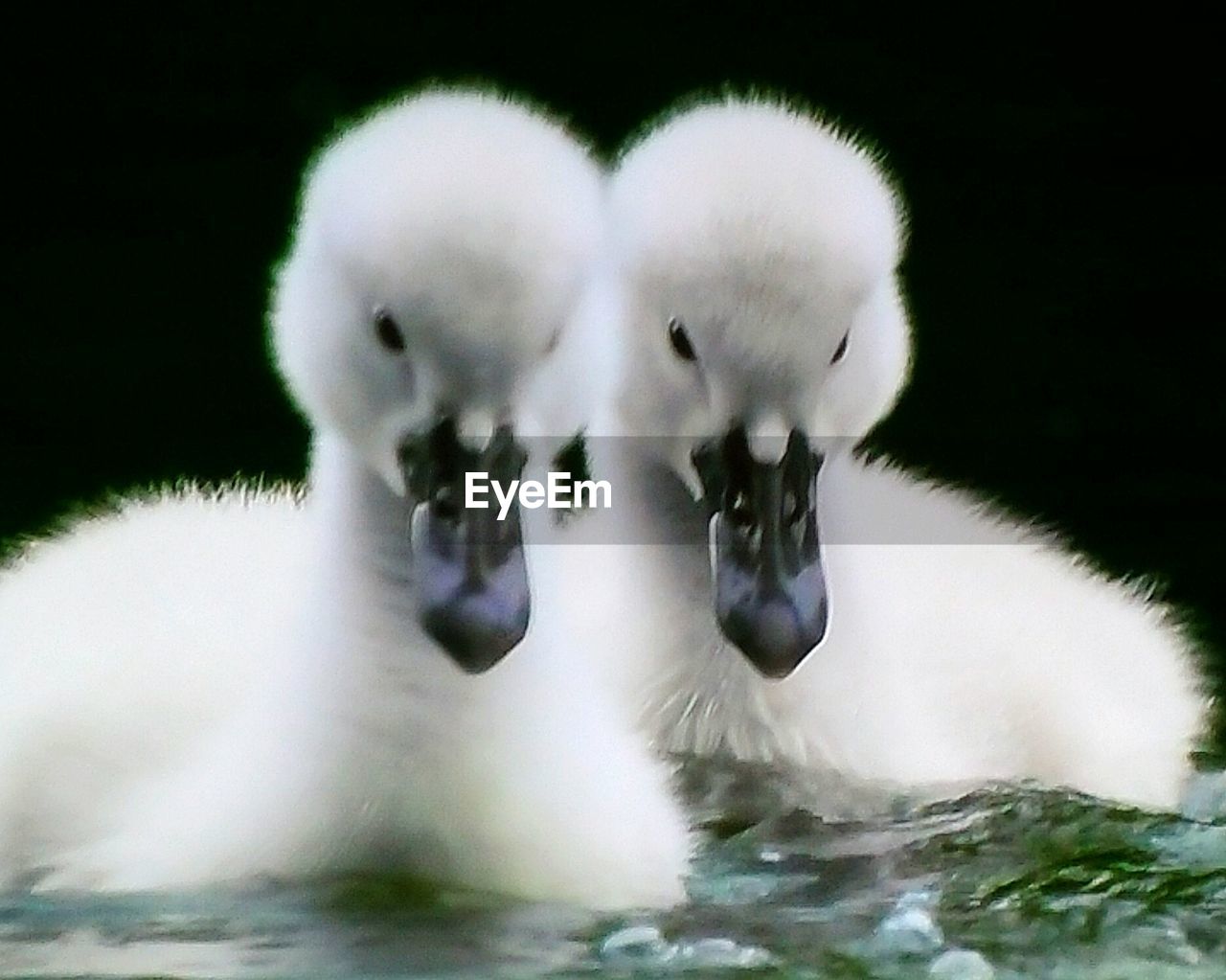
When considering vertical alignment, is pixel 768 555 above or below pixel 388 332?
below

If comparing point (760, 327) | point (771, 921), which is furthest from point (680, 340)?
point (771, 921)

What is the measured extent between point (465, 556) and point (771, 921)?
371 millimetres

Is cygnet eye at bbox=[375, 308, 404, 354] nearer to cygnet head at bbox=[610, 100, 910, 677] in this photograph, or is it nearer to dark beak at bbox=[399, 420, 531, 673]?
dark beak at bbox=[399, 420, 531, 673]

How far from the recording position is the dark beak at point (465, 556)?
5.29 feet

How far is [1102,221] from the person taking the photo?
2244mm

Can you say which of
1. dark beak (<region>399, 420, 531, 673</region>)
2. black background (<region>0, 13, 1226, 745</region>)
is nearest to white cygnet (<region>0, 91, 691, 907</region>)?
dark beak (<region>399, 420, 531, 673</region>)

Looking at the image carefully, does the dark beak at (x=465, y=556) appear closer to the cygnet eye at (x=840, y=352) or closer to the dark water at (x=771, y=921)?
the dark water at (x=771, y=921)

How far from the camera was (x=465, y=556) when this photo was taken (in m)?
1.63

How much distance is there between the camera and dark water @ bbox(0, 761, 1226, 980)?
1676mm

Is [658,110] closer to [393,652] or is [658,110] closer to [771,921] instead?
[393,652]

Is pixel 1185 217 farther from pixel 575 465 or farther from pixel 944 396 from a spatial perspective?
pixel 575 465

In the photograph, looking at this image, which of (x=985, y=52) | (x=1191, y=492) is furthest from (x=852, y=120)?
(x=1191, y=492)

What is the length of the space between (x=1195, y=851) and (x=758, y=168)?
66cm

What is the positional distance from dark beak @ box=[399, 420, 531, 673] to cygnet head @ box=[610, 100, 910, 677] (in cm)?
23
